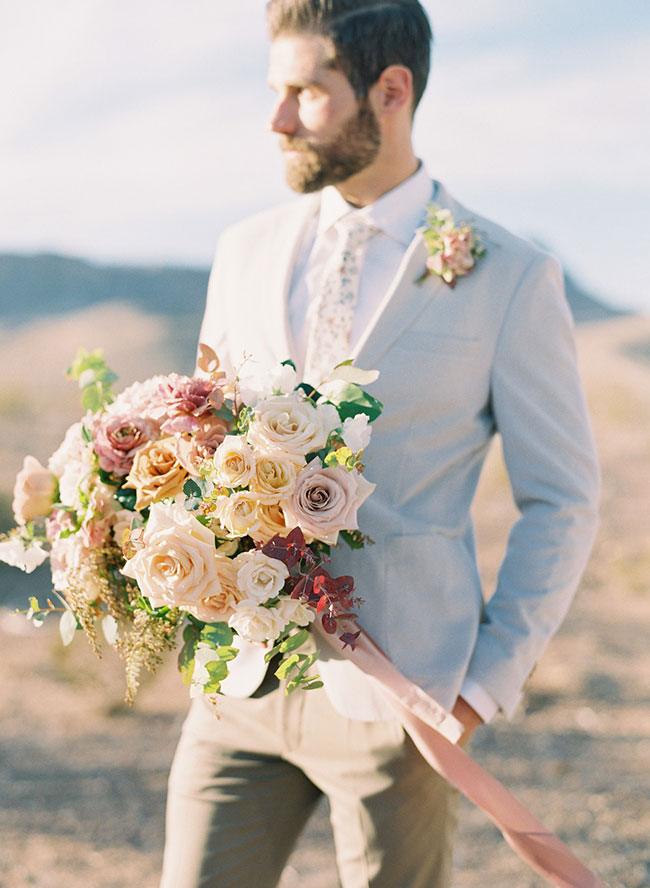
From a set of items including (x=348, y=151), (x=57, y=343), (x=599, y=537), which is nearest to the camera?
(x=348, y=151)

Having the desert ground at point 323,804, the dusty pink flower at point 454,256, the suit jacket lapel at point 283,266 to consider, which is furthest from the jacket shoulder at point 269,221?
the desert ground at point 323,804

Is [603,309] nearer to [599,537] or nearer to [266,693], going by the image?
[599,537]

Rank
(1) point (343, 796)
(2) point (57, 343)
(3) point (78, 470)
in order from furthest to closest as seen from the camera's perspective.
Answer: (2) point (57, 343) → (1) point (343, 796) → (3) point (78, 470)

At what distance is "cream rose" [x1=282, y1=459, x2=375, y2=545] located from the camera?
1.66 m

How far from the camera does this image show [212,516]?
5.57 ft

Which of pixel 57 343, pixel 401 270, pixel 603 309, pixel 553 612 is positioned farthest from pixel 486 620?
pixel 603 309

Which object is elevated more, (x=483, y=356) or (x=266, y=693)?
(x=483, y=356)

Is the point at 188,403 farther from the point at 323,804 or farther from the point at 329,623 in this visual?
the point at 323,804

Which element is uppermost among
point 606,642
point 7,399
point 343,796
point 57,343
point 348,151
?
point 348,151

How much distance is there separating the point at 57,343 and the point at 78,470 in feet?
88.5

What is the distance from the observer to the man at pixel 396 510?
2039 millimetres

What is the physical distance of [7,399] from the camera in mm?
17594

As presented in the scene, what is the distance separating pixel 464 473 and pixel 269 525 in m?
0.62

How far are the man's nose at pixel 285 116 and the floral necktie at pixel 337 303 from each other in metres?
0.25
